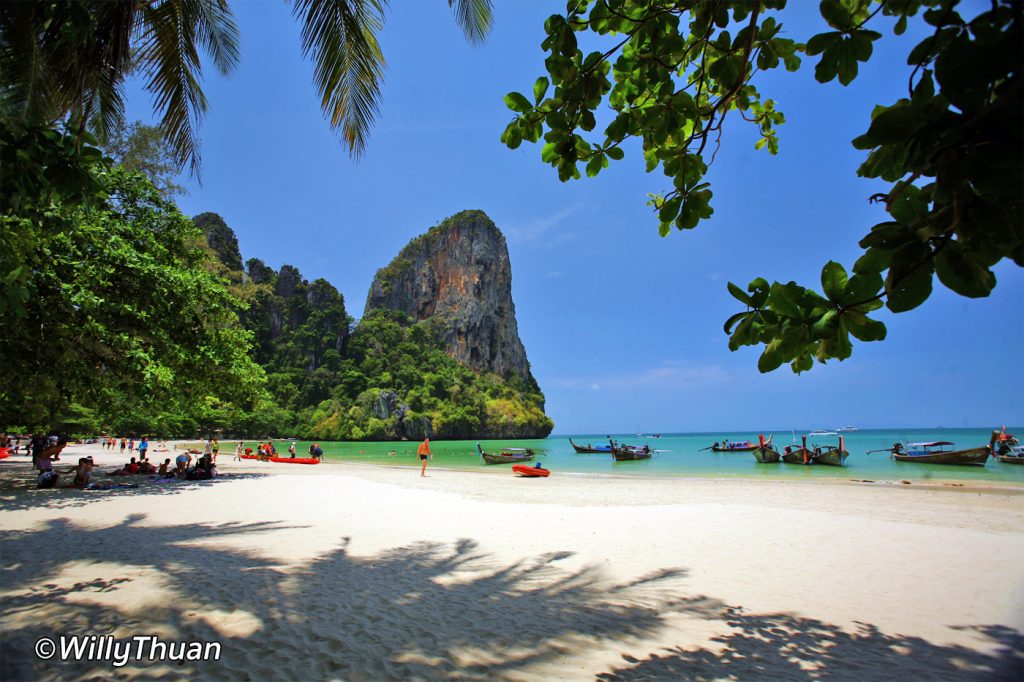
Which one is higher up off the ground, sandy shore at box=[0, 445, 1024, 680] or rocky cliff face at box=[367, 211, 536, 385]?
rocky cliff face at box=[367, 211, 536, 385]

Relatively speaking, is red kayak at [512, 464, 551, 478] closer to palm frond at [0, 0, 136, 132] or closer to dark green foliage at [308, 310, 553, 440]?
palm frond at [0, 0, 136, 132]

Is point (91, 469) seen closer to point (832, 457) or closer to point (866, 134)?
point (866, 134)

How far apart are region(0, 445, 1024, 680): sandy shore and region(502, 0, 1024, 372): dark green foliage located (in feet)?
8.16

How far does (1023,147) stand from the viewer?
36.6 inches

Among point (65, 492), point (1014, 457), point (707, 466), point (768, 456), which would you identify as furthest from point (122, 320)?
point (1014, 457)

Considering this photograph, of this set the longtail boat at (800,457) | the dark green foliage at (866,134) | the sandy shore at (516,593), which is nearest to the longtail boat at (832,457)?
the longtail boat at (800,457)

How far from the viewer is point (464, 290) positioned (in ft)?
294

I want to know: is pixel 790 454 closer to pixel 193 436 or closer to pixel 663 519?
pixel 663 519

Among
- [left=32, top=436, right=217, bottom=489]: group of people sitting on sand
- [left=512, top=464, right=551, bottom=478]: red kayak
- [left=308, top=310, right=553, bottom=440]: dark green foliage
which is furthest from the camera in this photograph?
[left=308, top=310, right=553, bottom=440]: dark green foliage

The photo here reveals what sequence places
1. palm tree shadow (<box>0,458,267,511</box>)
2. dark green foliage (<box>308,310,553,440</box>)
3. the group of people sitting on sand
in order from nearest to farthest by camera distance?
palm tree shadow (<box>0,458,267,511</box>) → the group of people sitting on sand → dark green foliage (<box>308,310,553,440</box>)

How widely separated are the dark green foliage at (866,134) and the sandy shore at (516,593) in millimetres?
2488

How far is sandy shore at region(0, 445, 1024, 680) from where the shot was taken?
9.32ft

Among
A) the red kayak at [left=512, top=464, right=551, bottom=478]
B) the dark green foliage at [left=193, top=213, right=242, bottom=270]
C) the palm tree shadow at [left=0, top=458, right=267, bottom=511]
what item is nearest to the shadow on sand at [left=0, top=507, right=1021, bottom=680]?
the palm tree shadow at [left=0, top=458, right=267, bottom=511]

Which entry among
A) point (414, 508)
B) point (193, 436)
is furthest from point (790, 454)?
point (193, 436)
